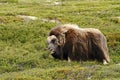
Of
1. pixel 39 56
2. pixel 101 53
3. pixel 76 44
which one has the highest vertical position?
pixel 76 44

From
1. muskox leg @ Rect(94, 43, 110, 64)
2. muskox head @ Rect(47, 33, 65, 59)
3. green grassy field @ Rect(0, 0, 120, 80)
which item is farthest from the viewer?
muskox leg @ Rect(94, 43, 110, 64)

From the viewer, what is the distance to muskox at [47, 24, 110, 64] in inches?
542

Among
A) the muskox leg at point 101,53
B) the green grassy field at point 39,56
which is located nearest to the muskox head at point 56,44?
the green grassy field at point 39,56

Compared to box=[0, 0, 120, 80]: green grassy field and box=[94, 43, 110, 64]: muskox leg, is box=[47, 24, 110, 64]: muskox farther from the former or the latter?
box=[0, 0, 120, 80]: green grassy field

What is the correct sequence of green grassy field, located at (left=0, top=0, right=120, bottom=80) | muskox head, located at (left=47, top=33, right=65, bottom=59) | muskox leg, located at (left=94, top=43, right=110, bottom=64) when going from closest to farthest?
green grassy field, located at (left=0, top=0, right=120, bottom=80) → muskox head, located at (left=47, top=33, right=65, bottom=59) → muskox leg, located at (left=94, top=43, right=110, bottom=64)

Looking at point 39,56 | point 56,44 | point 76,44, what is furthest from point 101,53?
point 39,56

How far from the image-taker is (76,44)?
13750 mm

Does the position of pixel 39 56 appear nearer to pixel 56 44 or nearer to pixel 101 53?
pixel 56 44

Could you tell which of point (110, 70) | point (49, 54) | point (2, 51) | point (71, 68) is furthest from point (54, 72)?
point (2, 51)

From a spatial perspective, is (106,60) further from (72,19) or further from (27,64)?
(72,19)

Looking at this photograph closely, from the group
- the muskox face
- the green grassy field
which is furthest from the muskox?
the green grassy field

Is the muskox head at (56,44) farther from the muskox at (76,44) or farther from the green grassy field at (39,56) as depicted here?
the green grassy field at (39,56)

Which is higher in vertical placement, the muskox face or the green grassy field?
the muskox face

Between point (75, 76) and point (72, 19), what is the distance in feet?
35.4
